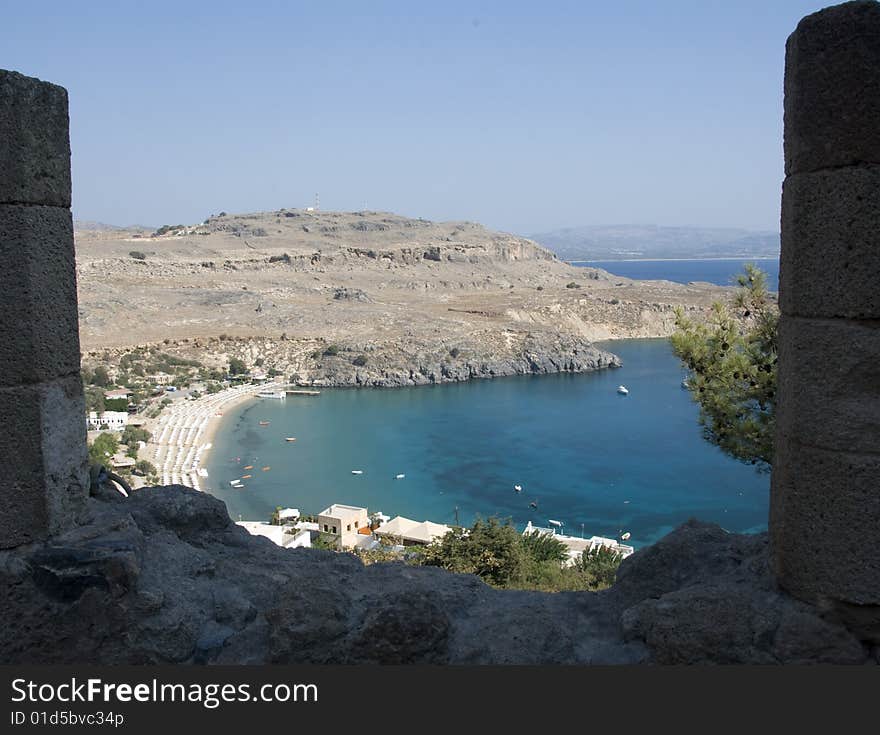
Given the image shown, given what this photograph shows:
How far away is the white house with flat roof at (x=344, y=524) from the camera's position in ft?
74.7

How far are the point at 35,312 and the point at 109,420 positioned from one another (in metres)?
38.0

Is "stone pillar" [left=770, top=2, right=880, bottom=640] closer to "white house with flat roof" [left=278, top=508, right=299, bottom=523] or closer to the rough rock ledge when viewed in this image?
the rough rock ledge

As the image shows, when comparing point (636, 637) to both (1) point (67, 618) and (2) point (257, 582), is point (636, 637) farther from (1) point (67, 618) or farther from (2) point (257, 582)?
(1) point (67, 618)

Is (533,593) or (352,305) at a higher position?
(352,305)

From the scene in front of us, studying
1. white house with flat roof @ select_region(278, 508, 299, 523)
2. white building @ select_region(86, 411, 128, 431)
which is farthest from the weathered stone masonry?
white building @ select_region(86, 411, 128, 431)

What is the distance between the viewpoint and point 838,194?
283cm

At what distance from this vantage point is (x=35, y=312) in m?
3.24

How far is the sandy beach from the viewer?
3419cm

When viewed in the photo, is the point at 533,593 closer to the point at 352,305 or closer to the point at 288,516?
the point at 288,516

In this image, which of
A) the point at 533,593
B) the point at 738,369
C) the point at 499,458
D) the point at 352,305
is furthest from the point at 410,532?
the point at 352,305

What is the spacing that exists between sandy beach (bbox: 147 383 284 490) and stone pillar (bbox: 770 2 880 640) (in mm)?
28135

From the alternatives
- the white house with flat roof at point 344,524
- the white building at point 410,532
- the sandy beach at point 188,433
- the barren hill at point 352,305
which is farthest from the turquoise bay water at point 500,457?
the white building at point 410,532

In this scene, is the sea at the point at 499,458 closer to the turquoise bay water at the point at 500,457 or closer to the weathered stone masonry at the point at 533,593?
the turquoise bay water at the point at 500,457

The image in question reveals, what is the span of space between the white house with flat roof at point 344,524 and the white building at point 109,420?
16715 millimetres
